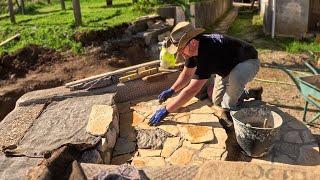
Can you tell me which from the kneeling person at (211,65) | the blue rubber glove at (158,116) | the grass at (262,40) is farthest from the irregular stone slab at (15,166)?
the grass at (262,40)

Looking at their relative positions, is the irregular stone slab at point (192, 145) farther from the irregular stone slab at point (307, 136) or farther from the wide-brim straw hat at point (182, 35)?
the irregular stone slab at point (307, 136)

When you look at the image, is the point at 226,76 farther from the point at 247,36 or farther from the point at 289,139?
the point at 247,36

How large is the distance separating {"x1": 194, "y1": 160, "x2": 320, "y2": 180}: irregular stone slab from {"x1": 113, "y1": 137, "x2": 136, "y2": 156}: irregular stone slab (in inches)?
73.8

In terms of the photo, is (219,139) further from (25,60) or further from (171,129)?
(25,60)

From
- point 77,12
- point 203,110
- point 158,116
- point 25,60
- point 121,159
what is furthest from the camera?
point 77,12

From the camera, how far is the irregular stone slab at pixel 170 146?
5.02 meters

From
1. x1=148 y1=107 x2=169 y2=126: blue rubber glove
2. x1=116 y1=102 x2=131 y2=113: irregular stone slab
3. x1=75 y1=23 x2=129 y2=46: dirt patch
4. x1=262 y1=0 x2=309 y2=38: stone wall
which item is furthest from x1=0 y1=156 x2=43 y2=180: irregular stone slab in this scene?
x1=262 y1=0 x2=309 y2=38: stone wall

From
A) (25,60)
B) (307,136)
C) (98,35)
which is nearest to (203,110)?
(307,136)

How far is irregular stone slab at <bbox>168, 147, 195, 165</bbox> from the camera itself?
4.81 metres

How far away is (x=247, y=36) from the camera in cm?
1293

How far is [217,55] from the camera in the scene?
5.25 m

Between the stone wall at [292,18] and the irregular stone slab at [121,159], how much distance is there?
8.82m

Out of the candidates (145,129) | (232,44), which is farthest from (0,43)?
(232,44)

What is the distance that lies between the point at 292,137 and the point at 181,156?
6.38ft
